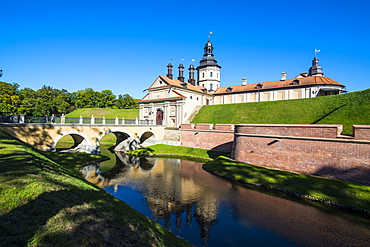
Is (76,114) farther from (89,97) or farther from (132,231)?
(132,231)

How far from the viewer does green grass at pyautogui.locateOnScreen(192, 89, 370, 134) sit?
20.4m

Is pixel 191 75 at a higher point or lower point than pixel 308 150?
higher

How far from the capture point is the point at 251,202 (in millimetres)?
12469

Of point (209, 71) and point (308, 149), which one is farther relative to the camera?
point (209, 71)

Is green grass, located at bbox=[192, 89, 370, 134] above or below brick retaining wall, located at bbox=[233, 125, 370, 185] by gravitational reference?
above

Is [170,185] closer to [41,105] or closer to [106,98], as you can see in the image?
[41,105]

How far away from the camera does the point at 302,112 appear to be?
92.7ft

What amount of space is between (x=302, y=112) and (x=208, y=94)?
837 inches

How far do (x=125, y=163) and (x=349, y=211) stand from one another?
20.2 meters

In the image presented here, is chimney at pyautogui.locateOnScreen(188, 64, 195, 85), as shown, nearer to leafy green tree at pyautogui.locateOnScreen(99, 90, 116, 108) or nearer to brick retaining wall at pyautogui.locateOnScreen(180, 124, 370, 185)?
leafy green tree at pyautogui.locateOnScreen(99, 90, 116, 108)

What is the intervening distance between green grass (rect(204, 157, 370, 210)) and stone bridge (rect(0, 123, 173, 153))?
15991 millimetres

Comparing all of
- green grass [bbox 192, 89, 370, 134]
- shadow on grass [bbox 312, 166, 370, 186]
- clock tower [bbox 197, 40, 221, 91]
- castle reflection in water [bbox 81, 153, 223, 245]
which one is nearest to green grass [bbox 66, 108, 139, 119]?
clock tower [bbox 197, 40, 221, 91]

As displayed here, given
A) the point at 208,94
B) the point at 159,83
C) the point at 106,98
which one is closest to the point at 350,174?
the point at 159,83

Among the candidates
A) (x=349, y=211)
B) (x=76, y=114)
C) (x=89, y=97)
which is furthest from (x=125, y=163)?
(x=89, y=97)
